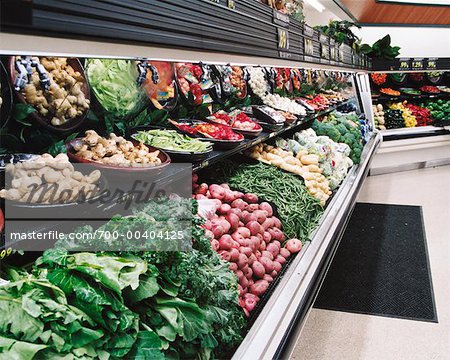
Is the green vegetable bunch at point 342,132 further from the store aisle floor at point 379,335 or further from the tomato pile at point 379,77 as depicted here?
the tomato pile at point 379,77

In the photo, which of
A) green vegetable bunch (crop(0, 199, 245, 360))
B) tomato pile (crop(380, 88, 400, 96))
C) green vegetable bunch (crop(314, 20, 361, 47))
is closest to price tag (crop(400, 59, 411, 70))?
tomato pile (crop(380, 88, 400, 96))

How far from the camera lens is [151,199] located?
179 centimetres

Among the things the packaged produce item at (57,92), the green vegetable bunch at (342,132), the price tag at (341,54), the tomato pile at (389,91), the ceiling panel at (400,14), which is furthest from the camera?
the ceiling panel at (400,14)

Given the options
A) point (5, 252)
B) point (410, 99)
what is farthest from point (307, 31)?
point (410, 99)

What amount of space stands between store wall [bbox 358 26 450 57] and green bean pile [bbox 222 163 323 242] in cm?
803

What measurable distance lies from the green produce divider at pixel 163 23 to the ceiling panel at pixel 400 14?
6.65m

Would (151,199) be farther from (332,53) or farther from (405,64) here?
(405,64)

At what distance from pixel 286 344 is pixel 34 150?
1.25 metres

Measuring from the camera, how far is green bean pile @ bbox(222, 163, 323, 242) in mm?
2748

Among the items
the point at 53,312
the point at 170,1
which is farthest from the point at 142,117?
the point at 53,312

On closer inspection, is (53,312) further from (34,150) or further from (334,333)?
(334,333)

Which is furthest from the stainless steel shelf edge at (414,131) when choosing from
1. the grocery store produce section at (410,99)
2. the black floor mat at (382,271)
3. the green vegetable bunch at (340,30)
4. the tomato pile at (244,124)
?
the tomato pile at (244,124)

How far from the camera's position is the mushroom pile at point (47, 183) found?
134cm

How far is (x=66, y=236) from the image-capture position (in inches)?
53.3
